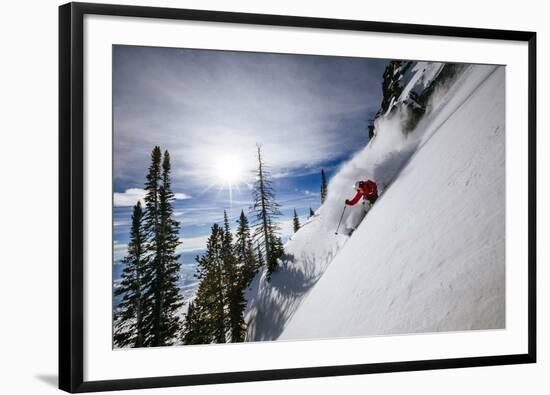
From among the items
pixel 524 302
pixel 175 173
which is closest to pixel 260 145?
pixel 175 173

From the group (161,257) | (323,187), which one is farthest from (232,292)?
(323,187)

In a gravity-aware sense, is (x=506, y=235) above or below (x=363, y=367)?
above

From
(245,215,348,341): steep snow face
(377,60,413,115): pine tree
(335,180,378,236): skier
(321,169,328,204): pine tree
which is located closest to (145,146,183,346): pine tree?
(245,215,348,341): steep snow face

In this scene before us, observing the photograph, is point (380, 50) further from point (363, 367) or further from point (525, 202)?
point (363, 367)

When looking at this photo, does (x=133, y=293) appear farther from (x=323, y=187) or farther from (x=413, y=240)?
(x=413, y=240)

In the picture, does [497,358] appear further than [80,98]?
Yes

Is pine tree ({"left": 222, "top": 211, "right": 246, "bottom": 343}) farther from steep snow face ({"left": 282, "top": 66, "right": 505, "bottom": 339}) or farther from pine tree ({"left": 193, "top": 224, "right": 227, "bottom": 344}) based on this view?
steep snow face ({"left": 282, "top": 66, "right": 505, "bottom": 339})

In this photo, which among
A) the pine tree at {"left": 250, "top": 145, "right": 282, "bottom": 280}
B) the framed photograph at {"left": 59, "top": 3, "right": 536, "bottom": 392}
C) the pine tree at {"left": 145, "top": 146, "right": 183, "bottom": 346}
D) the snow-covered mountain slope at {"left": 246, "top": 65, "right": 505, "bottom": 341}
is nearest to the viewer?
the framed photograph at {"left": 59, "top": 3, "right": 536, "bottom": 392}

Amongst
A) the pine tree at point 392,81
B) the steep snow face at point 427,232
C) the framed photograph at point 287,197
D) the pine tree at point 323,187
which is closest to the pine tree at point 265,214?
the framed photograph at point 287,197

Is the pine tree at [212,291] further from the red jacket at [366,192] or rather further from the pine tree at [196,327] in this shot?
the red jacket at [366,192]
